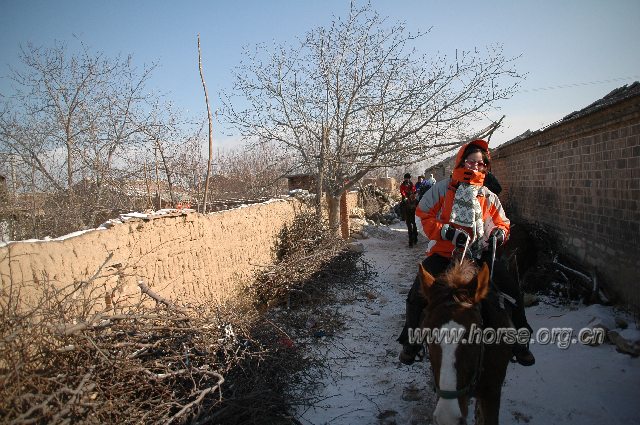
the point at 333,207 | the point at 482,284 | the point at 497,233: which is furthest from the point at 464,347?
the point at 333,207

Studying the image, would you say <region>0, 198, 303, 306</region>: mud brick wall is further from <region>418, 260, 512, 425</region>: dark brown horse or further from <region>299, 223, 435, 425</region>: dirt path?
<region>418, 260, 512, 425</region>: dark brown horse

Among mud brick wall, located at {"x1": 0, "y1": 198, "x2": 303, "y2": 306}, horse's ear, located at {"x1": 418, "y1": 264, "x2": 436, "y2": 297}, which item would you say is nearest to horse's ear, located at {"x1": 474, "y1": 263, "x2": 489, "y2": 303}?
horse's ear, located at {"x1": 418, "y1": 264, "x2": 436, "y2": 297}

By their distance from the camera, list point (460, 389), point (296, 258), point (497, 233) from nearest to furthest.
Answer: point (460, 389) < point (497, 233) < point (296, 258)

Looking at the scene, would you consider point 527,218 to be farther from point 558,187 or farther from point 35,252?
point 35,252

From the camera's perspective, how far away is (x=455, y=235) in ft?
10.3

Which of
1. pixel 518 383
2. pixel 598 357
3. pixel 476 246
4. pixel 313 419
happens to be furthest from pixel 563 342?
pixel 313 419

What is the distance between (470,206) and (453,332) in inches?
53.8

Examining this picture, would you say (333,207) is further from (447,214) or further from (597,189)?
(447,214)

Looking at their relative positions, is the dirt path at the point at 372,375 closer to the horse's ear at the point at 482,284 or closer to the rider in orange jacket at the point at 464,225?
the rider in orange jacket at the point at 464,225

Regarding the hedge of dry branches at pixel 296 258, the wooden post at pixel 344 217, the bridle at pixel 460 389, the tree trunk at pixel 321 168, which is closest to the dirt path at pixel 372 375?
the hedge of dry branches at pixel 296 258

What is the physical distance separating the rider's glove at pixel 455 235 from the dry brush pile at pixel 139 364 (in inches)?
83.1

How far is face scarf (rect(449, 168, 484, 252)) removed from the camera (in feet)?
10.6

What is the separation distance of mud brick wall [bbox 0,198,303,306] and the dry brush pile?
138 mm

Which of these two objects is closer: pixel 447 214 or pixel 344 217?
pixel 447 214
